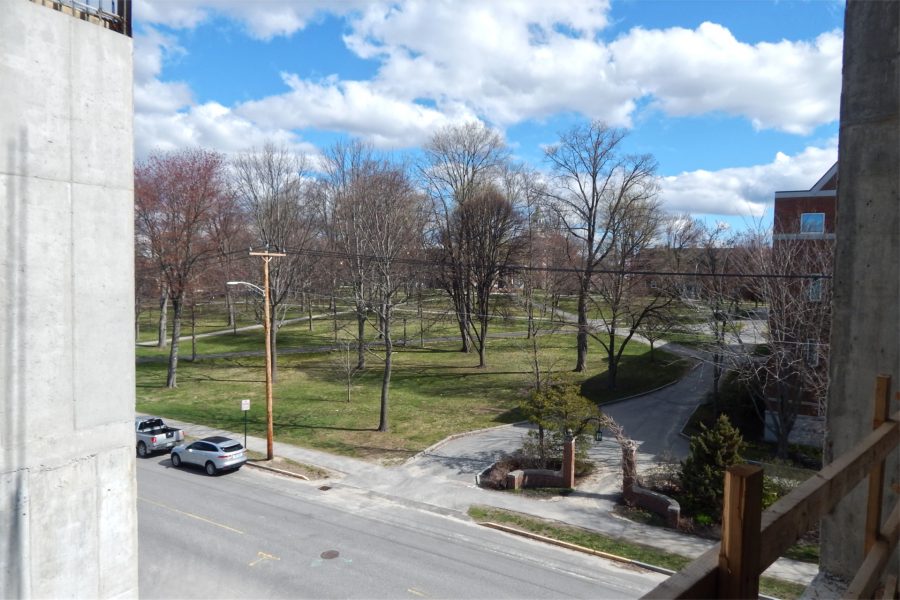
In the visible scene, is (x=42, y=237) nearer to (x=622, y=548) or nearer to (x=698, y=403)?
(x=622, y=548)

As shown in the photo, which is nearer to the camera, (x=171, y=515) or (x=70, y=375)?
(x=70, y=375)

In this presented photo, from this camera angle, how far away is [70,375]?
509 centimetres

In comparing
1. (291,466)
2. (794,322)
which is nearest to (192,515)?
(291,466)

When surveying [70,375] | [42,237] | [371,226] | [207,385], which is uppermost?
[371,226]

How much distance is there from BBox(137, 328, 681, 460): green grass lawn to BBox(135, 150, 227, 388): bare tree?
404cm

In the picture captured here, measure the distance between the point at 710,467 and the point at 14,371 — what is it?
46.1ft

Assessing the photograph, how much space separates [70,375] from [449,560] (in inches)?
365

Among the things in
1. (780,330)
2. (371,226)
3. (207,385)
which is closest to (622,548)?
(780,330)

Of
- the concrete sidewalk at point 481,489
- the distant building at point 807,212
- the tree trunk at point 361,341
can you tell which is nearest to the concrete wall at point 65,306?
the concrete sidewalk at point 481,489

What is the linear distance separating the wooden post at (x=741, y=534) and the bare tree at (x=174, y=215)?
32.3 m

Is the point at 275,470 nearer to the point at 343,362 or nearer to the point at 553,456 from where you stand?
the point at 553,456

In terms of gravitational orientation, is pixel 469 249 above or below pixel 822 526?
above

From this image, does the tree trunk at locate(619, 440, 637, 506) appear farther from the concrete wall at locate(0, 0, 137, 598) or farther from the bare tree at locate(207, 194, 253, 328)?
the bare tree at locate(207, 194, 253, 328)

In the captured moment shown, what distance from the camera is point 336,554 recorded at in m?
12.7
